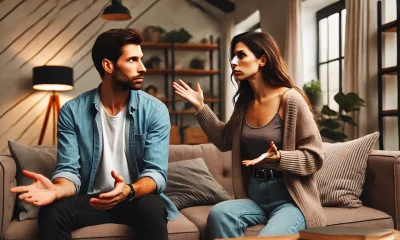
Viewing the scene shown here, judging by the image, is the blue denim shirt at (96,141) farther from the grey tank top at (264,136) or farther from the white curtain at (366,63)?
the white curtain at (366,63)

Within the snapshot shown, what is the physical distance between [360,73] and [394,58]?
0.28 metres

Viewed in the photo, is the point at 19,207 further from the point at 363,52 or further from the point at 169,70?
the point at 169,70

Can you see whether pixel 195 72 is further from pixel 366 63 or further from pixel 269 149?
pixel 269 149

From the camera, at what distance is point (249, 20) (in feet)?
21.8

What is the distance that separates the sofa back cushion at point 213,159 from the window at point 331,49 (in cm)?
246

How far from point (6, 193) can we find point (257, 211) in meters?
1.06

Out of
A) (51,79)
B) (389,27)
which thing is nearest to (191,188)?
(389,27)

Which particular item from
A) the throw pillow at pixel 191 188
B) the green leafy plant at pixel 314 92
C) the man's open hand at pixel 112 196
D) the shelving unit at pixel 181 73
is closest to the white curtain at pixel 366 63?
the green leafy plant at pixel 314 92

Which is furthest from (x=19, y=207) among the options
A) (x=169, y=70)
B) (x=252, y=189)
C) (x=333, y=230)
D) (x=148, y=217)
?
(x=169, y=70)

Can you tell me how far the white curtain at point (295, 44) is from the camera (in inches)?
191

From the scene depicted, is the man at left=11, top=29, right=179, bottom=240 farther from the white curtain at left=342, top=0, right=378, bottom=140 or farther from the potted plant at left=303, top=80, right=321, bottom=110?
the potted plant at left=303, top=80, right=321, bottom=110

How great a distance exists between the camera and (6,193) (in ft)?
6.85

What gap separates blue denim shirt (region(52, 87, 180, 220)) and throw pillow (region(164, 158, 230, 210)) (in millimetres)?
310

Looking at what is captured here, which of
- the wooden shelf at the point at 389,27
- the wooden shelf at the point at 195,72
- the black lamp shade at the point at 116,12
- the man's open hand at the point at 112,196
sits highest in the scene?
the black lamp shade at the point at 116,12
